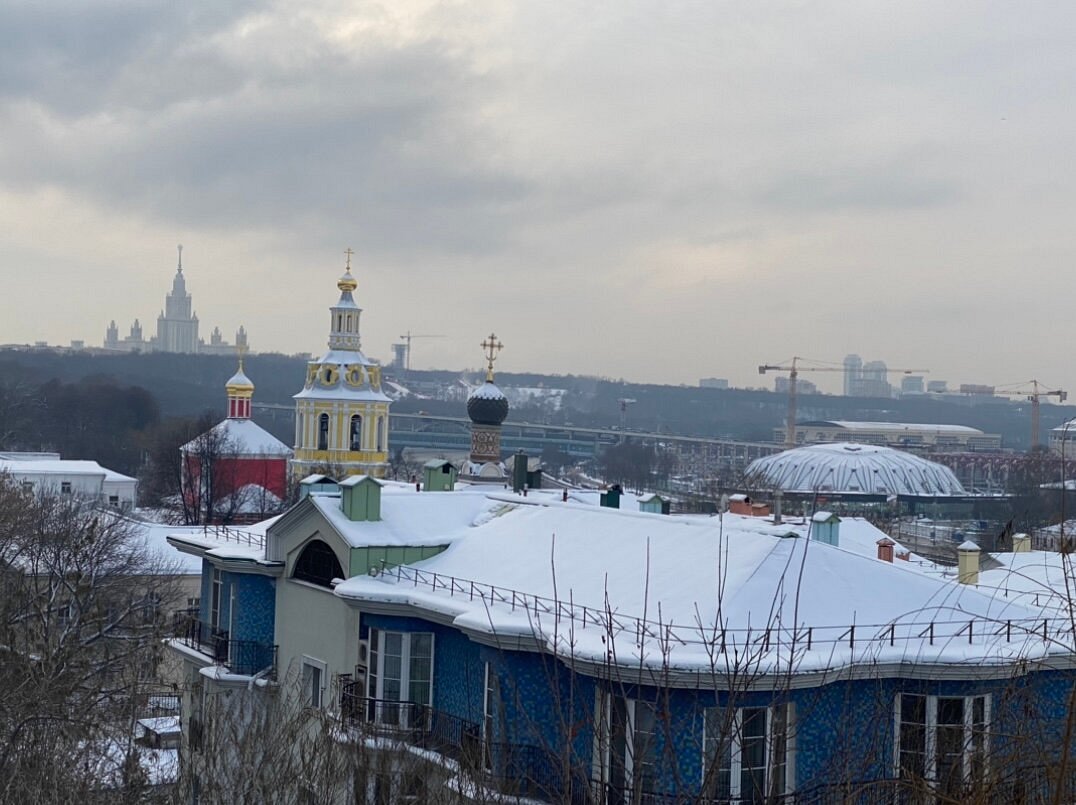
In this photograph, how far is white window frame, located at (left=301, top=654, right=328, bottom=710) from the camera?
1784cm

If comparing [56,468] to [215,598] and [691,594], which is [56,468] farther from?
[691,594]

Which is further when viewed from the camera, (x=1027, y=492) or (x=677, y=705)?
(x=1027, y=492)

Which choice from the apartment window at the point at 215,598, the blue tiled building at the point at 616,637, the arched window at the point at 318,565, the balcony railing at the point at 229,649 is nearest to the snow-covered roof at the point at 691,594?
the blue tiled building at the point at 616,637

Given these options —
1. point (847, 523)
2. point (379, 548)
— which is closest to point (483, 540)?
point (379, 548)

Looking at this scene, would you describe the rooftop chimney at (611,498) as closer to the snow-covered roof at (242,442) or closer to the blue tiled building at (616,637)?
the blue tiled building at (616,637)

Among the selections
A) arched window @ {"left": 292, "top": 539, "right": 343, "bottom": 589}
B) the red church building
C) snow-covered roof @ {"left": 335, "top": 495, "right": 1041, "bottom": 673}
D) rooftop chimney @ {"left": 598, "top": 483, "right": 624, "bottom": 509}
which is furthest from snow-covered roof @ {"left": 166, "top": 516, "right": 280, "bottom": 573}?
the red church building

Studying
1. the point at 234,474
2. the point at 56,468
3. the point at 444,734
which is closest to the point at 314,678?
the point at 444,734

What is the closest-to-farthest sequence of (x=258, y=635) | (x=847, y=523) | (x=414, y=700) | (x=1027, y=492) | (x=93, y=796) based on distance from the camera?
(x=93, y=796) < (x=414, y=700) < (x=258, y=635) < (x=847, y=523) < (x=1027, y=492)

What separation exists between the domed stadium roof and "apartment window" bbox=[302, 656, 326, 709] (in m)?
101

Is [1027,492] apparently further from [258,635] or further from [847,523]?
[258,635]

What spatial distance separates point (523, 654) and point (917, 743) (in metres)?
3.91

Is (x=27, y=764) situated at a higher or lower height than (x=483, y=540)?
lower

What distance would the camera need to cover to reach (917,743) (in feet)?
45.2

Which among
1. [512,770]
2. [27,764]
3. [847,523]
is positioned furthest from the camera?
[847,523]
